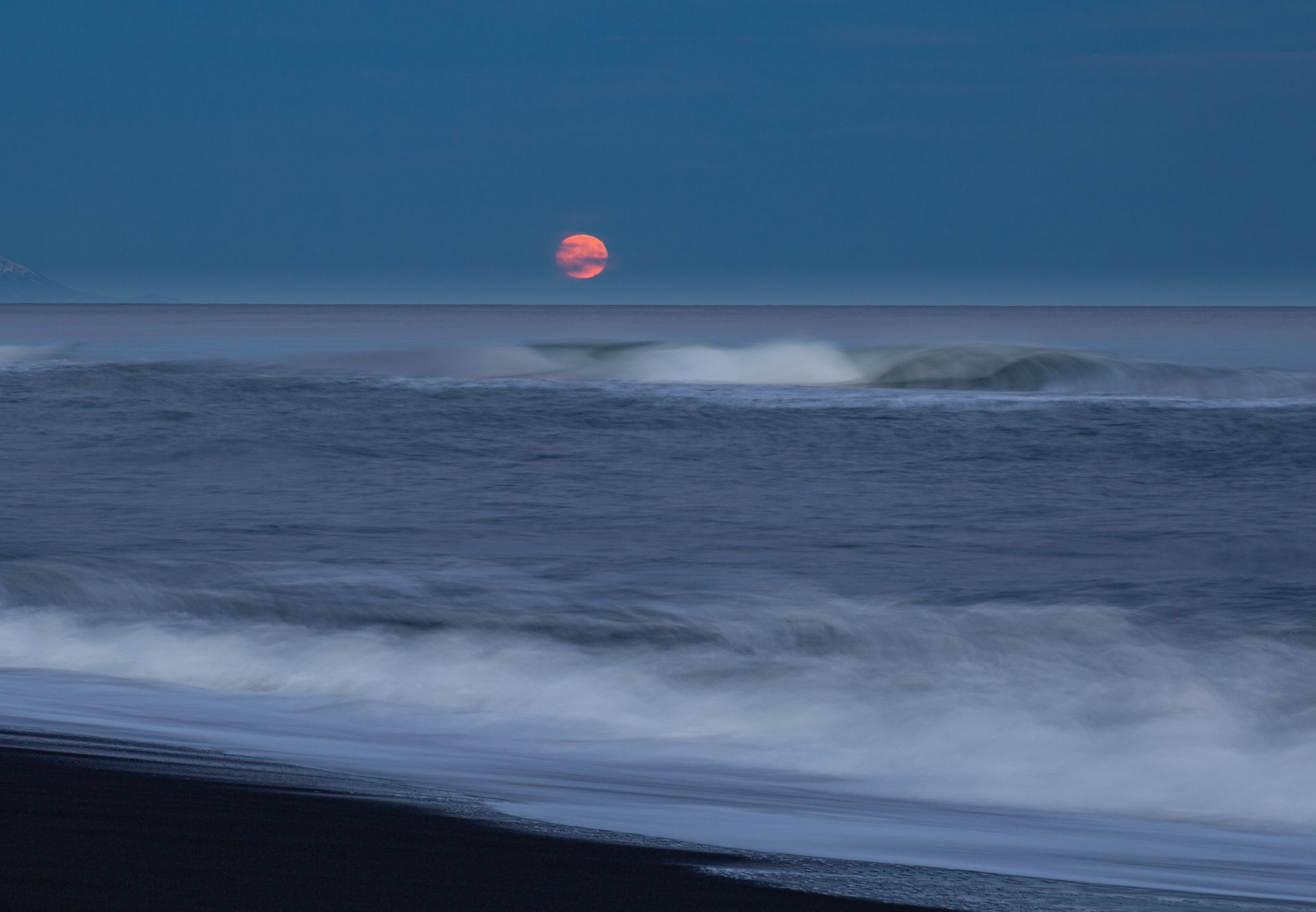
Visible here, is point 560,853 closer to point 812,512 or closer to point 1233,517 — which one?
point 812,512

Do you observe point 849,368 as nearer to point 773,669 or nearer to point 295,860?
point 773,669

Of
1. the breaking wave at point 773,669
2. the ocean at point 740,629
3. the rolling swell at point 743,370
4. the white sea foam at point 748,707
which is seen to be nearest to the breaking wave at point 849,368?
the rolling swell at point 743,370

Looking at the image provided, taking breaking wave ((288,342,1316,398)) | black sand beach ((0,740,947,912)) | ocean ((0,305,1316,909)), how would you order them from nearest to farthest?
black sand beach ((0,740,947,912)) < ocean ((0,305,1316,909)) < breaking wave ((288,342,1316,398))

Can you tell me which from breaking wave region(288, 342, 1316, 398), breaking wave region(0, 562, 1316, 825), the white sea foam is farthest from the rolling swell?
the white sea foam

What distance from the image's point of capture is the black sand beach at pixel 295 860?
2.86 meters

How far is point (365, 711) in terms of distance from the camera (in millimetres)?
5016

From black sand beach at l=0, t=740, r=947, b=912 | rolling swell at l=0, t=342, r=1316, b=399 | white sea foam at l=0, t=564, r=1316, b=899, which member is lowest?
black sand beach at l=0, t=740, r=947, b=912

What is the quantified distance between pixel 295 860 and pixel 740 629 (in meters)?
3.37

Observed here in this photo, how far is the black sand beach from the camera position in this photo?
9.39ft

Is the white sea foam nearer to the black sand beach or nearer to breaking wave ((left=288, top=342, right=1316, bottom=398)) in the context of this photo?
the black sand beach

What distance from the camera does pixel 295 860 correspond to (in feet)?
10.2

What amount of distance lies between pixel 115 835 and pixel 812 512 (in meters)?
6.88

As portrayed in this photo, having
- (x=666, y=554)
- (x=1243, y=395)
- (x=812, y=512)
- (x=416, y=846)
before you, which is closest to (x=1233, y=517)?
(x=812, y=512)

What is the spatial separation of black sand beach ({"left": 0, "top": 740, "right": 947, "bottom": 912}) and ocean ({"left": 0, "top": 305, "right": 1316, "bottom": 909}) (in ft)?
0.90
